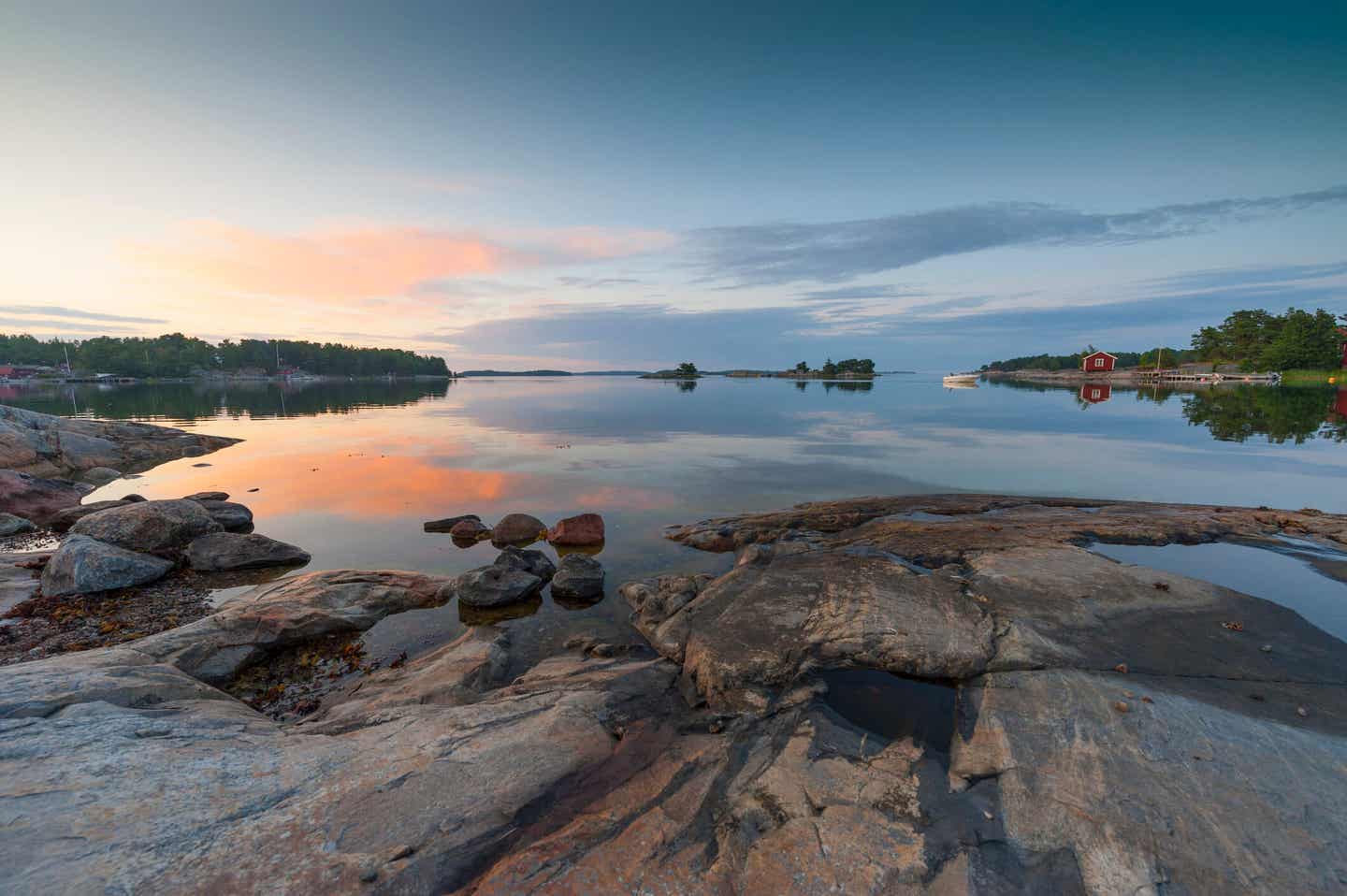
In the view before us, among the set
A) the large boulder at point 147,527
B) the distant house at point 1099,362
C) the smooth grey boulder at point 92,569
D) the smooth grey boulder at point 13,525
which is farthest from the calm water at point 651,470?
the distant house at point 1099,362

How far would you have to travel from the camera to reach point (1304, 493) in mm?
23719

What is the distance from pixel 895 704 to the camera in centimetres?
814

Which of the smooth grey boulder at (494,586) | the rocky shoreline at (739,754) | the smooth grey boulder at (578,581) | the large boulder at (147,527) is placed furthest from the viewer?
the large boulder at (147,527)

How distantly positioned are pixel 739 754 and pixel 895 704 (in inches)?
125

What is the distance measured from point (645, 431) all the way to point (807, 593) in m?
40.0

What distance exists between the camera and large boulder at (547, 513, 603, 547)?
18031mm

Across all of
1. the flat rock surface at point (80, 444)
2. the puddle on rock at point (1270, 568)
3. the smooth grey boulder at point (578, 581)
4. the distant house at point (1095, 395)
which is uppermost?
the distant house at point (1095, 395)

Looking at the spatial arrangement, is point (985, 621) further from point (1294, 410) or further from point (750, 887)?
point (1294, 410)

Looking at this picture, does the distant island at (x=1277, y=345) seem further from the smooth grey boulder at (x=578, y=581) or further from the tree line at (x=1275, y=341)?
the smooth grey boulder at (x=578, y=581)

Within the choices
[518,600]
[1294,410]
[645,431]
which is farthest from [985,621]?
[1294,410]

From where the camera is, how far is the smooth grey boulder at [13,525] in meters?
17.1

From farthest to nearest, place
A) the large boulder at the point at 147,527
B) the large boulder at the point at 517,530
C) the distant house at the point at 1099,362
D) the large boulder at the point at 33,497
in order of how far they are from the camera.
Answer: the distant house at the point at 1099,362 → the large boulder at the point at 33,497 → the large boulder at the point at 517,530 → the large boulder at the point at 147,527

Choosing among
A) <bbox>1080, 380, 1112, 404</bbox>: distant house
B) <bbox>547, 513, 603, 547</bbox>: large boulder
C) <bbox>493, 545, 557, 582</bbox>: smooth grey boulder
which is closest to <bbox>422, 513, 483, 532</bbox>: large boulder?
<bbox>547, 513, 603, 547</bbox>: large boulder

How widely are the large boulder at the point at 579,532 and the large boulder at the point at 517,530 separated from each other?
0.80 metres
